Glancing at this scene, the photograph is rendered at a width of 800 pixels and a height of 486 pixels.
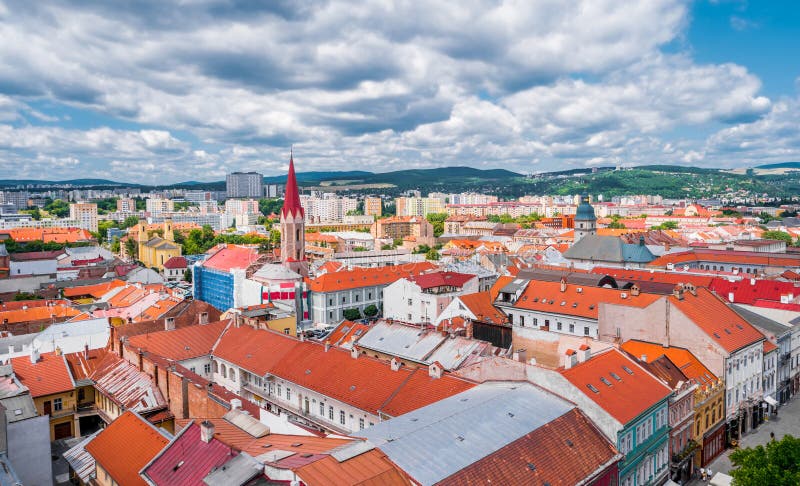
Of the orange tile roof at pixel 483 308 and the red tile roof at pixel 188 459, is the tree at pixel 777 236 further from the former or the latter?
the red tile roof at pixel 188 459

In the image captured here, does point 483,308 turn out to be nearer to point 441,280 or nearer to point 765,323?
point 441,280

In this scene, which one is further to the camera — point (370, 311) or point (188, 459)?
point (370, 311)

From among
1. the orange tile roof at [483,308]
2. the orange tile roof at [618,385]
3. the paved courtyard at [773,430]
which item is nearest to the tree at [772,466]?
the orange tile roof at [618,385]

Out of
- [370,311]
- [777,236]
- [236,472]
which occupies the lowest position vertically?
[370,311]

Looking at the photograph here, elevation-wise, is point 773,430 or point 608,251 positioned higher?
point 608,251

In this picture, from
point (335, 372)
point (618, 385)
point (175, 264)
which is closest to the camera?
point (618, 385)

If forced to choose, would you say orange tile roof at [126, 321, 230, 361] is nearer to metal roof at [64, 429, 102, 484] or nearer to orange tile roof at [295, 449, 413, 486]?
metal roof at [64, 429, 102, 484]

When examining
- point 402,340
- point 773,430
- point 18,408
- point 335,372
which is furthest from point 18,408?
point 773,430
